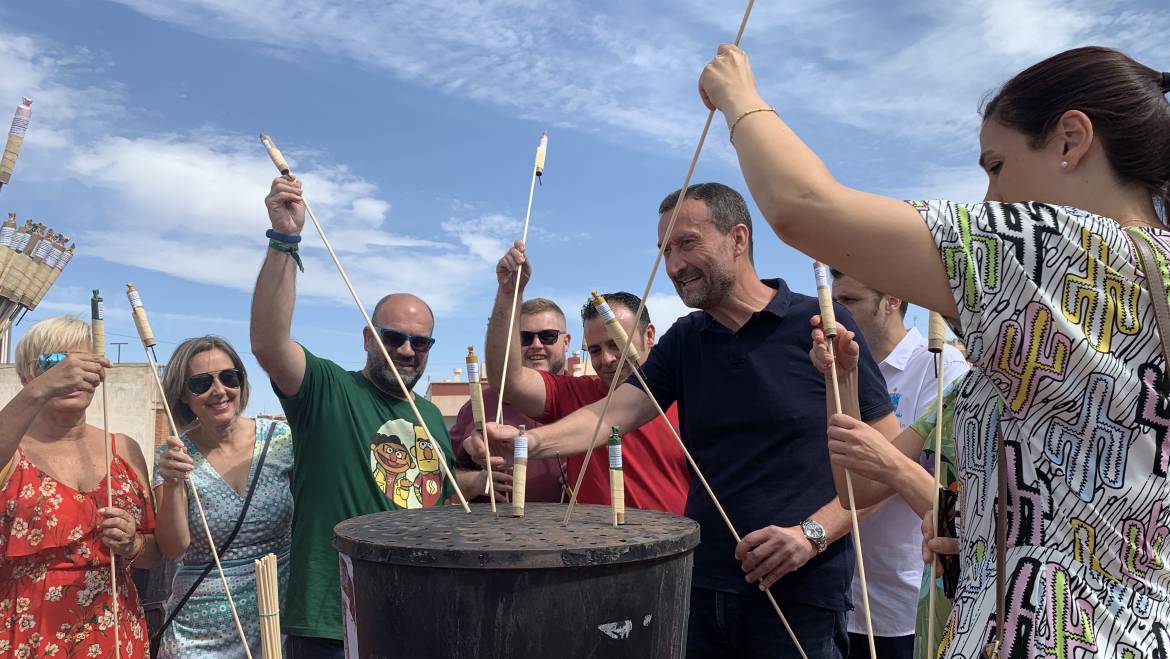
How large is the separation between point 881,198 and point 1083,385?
1.12ft

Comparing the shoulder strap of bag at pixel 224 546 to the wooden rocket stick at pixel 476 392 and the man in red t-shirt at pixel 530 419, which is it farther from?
the wooden rocket stick at pixel 476 392

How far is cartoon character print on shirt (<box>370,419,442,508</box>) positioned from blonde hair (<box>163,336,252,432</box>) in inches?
28.9

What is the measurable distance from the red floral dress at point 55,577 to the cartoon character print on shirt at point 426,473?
1028mm

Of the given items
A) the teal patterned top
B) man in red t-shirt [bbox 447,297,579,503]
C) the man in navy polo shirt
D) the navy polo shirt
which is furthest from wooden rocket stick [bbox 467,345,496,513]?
the teal patterned top

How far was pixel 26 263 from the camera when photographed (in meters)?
3.27

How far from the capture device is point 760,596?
2314 mm

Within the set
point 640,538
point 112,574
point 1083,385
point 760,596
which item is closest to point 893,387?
point 760,596

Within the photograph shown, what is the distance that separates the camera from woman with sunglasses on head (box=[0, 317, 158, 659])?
2.56 meters

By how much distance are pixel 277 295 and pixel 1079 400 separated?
2354 millimetres

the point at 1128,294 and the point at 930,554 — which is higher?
the point at 1128,294

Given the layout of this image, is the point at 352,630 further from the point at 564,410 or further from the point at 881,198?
the point at 564,410

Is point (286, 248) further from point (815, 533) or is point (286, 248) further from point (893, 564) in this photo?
point (893, 564)

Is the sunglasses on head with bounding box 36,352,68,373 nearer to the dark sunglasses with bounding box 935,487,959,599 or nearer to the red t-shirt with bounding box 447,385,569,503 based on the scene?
the red t-shirt with bounding box 447,385,569,503

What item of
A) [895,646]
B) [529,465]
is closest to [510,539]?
[529,465]
